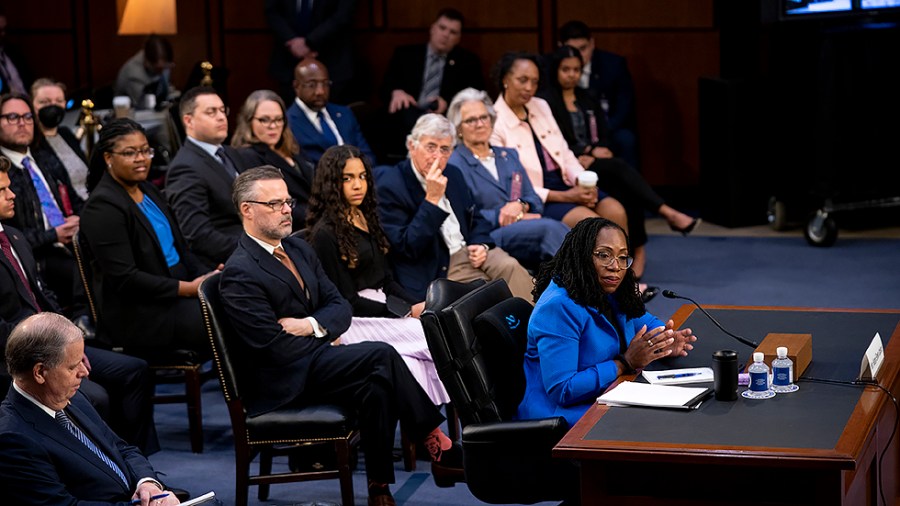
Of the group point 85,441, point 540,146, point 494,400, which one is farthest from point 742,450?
point 540,146

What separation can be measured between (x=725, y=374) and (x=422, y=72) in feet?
18.7

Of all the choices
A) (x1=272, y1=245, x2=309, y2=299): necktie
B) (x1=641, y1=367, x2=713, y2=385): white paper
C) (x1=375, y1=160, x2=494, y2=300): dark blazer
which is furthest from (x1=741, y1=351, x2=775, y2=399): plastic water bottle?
(x1=375, y1=160, x2=494, y2=300): dark blazer

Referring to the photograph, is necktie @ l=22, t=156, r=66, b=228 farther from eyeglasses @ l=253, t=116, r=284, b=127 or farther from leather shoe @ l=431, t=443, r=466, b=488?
leather shoe @ l=431, t=443, r=466, b=488

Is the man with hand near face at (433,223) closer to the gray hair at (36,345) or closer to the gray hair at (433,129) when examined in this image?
the gray hair at (433,129)

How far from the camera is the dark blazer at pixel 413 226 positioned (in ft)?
17.2

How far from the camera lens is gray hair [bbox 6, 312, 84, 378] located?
3145mm

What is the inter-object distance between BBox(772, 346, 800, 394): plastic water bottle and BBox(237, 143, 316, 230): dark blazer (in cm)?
295

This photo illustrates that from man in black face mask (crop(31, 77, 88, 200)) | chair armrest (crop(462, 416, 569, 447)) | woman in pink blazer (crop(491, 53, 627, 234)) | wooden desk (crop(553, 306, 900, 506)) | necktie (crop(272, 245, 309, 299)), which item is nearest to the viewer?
wooden desk (crop(553, 306, 900, 506))

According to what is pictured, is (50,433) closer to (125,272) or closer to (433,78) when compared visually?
(125,272)

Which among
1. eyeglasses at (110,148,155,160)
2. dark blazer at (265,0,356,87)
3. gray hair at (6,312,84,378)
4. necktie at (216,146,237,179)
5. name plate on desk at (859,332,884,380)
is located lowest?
name plate on desk at (859,332,884,380)

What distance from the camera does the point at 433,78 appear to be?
8.62 meters

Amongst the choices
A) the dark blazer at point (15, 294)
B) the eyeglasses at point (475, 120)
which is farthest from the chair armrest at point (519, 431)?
the eyeglasses at point (475, 120)

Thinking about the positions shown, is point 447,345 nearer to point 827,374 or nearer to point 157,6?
point 827,374

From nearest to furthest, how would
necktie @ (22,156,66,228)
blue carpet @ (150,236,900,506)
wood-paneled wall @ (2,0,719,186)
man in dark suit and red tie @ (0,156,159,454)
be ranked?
1. man in dark suit and red tie @ (0,156,159,454)
2. blue carpet @ (150,236,900,506)
3. necktie @ (22,156,66,228)
4. wood-paneled wall @ (2,0,719,186)
